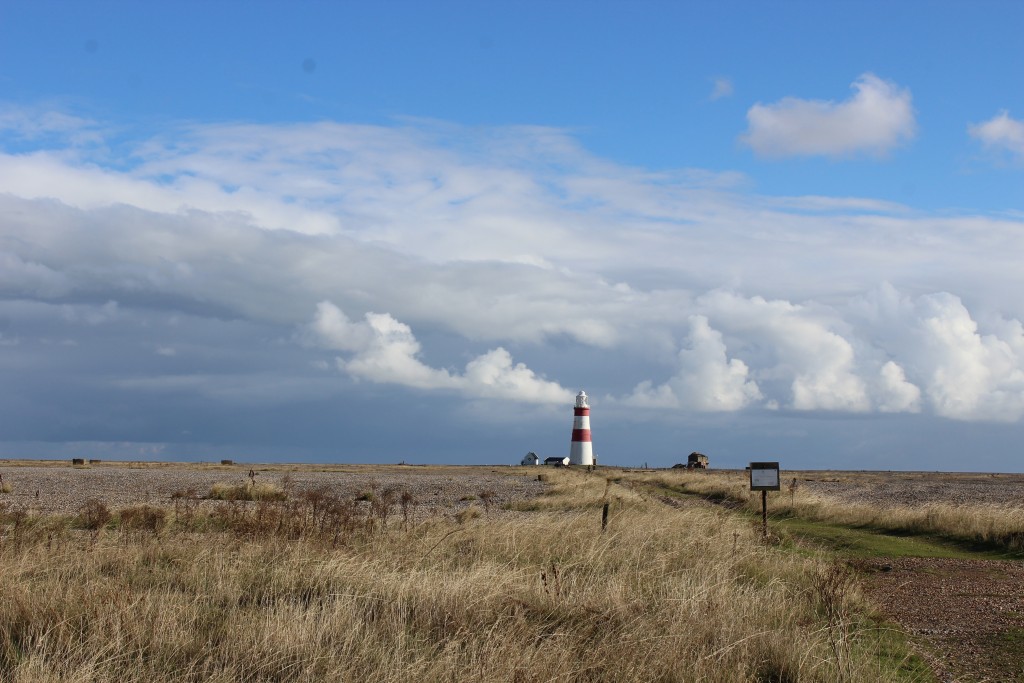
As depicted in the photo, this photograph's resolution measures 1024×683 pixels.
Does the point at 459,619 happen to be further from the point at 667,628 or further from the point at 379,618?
the point at 667,628

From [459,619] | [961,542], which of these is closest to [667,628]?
[459,619]

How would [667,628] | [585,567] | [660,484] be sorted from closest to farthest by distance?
[667,628] < [585,567] < [660,484]

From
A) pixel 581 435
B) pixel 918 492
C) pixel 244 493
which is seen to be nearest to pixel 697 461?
pixel 581 435

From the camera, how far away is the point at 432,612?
8.70 metres

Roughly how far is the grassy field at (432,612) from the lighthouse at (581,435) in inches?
2392

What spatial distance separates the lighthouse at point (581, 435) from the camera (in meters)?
74.3

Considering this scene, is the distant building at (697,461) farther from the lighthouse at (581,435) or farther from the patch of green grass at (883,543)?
the patch of green grass at (883,543)

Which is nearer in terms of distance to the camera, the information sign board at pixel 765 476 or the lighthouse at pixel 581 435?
the information sign board at pixel 765 476

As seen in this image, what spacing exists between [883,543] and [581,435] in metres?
55.3

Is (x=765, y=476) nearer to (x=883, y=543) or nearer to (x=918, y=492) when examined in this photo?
(x=883, y=543)

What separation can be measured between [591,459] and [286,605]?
69.6 m

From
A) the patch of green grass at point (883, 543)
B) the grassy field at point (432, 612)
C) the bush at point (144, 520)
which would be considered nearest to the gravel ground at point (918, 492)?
the patch of green grass at point (883, 543)

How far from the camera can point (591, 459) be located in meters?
77.4

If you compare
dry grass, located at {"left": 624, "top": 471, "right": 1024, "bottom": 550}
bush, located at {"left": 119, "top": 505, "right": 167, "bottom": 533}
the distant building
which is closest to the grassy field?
bush, located at {"left": 119, "top": 505, "right": 167, "bottom": 533}
